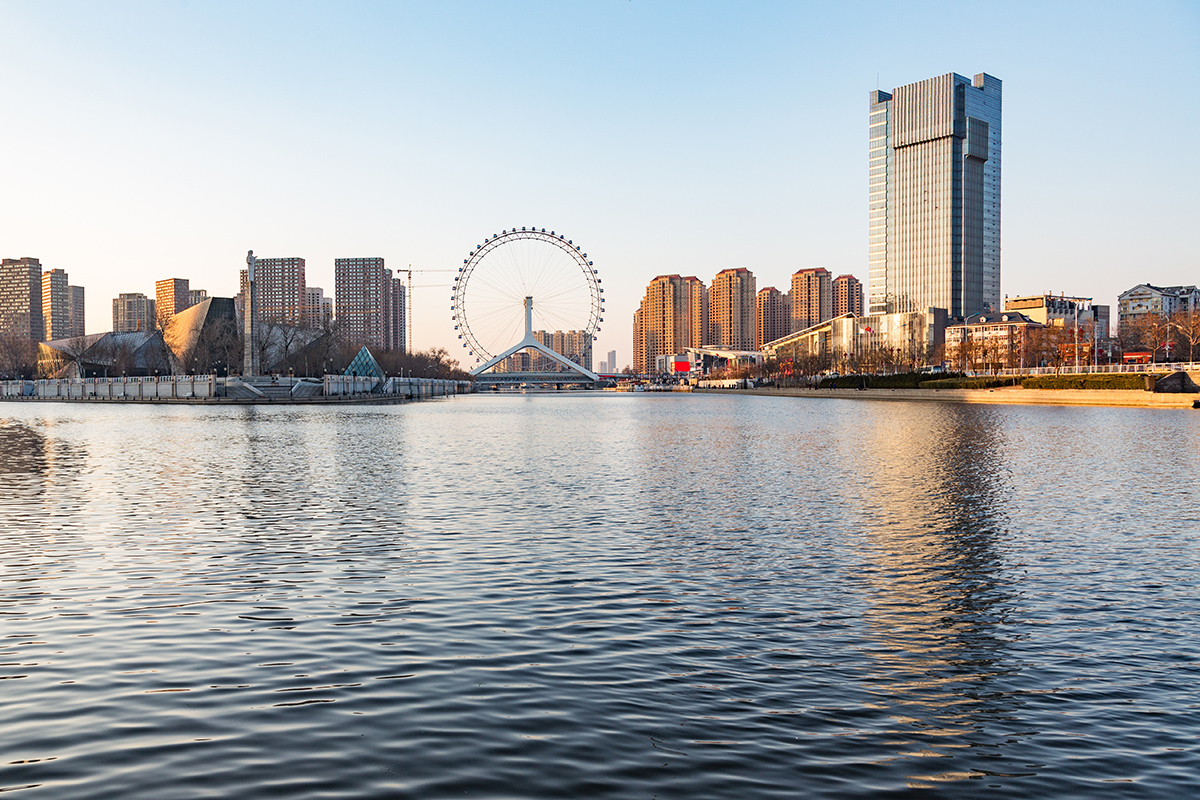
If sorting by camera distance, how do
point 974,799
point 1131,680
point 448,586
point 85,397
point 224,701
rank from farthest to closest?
1. point 85,397
2. point 448,586
3. point 1131,680
4. point 224,701
5. point 974,799

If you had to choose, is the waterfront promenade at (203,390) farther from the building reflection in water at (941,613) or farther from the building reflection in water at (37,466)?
the building reflection in water at (941,613)

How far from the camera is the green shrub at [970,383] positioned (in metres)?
117

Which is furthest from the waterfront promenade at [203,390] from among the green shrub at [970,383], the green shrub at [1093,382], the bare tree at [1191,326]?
the bare tree at [1191,326]

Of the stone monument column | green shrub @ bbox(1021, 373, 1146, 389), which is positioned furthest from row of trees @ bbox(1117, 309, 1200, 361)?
the stone monument column

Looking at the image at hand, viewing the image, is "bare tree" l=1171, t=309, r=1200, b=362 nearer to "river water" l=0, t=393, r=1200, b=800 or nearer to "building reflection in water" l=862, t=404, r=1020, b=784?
"building reflection in water" l=862, t=404, r=1020, b=784

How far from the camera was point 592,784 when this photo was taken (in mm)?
7590

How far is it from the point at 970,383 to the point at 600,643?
120 m

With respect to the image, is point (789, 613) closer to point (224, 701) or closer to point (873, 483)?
point (224, 701)

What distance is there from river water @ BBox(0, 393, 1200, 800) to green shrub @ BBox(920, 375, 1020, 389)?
9604cm

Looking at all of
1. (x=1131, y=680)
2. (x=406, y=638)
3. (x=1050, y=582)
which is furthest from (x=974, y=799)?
(x=1050, y=582)

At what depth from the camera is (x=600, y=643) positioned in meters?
11.7

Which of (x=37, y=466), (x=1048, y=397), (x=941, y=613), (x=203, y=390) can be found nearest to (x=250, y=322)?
(x=203, y=390)

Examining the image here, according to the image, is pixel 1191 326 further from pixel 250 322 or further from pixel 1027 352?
pixel 250 322

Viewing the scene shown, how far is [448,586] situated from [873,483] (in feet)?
62.0
